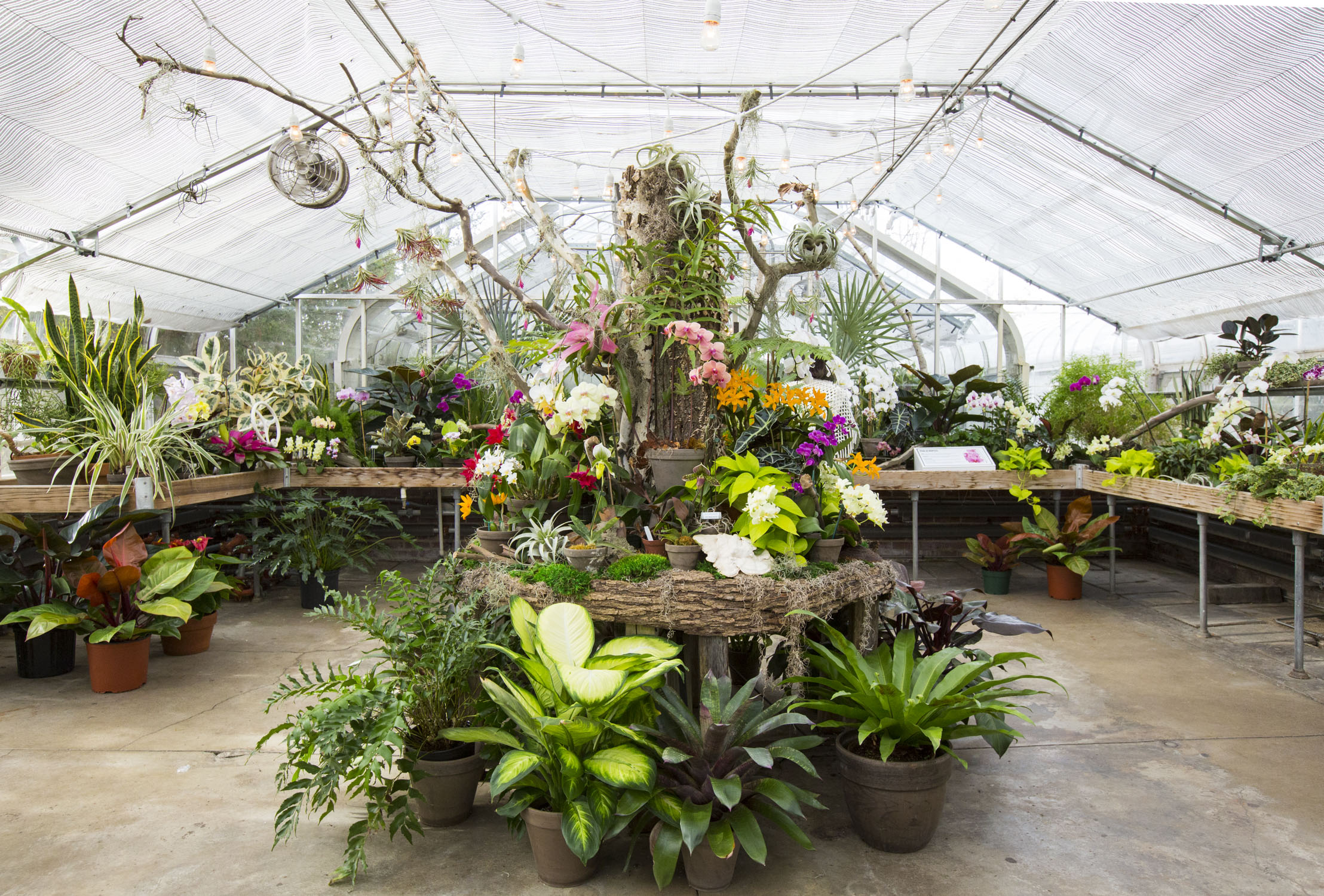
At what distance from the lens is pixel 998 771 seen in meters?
2.90

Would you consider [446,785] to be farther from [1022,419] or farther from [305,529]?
[1022,419]

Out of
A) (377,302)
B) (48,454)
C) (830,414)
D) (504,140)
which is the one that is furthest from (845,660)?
(377,302)

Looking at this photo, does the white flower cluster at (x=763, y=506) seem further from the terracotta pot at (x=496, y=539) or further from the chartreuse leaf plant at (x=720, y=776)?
the terracotta pot at (x=496, y=539)

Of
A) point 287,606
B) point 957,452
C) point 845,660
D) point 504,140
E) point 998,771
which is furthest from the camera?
point 504,140

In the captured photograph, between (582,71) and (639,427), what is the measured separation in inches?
195

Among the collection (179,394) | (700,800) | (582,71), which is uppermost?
(582,71)

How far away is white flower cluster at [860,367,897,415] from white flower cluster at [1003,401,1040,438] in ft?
2.76

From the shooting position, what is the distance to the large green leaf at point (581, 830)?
201 centimetres

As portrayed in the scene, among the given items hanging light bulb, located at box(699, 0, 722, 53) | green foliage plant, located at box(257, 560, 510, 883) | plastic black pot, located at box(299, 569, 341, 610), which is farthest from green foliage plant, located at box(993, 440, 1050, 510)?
plastic black pot, located at box(299, 569, 341, 610)

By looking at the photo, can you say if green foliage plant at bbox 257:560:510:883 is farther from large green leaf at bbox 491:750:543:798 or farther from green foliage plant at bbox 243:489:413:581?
green foliage plant at bbox 243:489:413:581

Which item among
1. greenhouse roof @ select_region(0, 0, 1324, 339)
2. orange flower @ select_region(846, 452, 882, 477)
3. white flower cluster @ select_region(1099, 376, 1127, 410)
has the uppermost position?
greenhouse roof @ select_region(0, 0, 1324, 339)

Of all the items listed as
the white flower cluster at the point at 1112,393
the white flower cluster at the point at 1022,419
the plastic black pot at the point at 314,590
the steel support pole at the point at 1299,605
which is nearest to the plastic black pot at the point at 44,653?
the plastic black pot at the point at 314,590

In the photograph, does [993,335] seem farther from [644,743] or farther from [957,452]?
[644,743]

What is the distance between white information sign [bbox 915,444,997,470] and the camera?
228 inches
